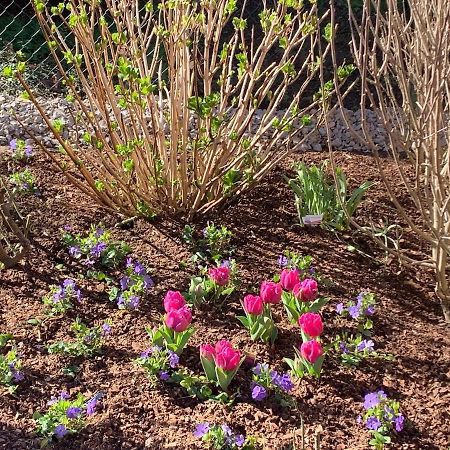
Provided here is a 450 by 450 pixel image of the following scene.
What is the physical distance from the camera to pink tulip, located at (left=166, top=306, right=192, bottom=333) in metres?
2.76

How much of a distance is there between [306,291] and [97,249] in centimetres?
99

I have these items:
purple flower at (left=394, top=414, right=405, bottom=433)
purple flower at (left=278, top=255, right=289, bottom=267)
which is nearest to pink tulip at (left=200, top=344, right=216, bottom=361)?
purple flower at (left=394, top=414, right=405, bottom=433)

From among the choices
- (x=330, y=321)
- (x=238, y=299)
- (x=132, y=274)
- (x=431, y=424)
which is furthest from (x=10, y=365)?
(x=431, y=424)

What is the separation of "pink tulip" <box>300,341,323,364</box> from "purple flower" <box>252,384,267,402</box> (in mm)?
191

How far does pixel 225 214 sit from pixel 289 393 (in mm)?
1264

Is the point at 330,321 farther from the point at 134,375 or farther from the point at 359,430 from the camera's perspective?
the point at 134,375

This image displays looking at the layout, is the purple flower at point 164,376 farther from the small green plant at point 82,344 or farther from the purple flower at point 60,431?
the purple flower at point 60,431

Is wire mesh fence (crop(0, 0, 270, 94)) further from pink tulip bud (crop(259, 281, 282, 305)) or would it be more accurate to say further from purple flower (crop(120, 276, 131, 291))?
pink tulip bud (crop(259, 281, 282, 305))

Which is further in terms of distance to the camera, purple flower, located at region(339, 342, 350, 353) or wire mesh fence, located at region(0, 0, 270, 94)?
wire mesh fence, located at region(0, 0, 270, 94)

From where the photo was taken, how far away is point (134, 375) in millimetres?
2791

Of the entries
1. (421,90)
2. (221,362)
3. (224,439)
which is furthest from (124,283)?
(421,90)

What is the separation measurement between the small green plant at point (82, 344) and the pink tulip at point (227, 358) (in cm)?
53

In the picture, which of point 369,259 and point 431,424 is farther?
point 369,259

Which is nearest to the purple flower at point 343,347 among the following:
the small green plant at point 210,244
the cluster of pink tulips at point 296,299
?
the cluster of pink tulips at point 296,299
